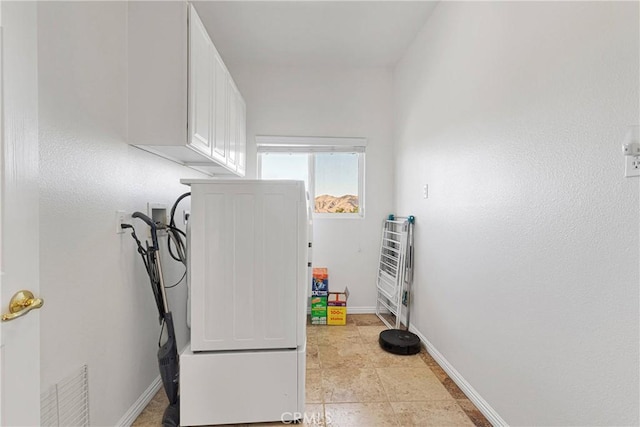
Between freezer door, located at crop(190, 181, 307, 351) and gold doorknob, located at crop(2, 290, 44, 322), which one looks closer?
gold doorknob, located at crop(2, 290, 44, 322)

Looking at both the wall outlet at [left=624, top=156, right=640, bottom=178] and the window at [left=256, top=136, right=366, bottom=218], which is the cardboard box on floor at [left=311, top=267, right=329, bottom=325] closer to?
the window at [left=256, top=136, right=366, bottom=218]

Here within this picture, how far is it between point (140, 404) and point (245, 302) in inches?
36.4

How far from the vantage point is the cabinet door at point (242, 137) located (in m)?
2.92

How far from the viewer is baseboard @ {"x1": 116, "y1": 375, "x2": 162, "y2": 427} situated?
1603 millimetres

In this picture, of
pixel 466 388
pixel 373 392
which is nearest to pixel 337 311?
pixel 373 392

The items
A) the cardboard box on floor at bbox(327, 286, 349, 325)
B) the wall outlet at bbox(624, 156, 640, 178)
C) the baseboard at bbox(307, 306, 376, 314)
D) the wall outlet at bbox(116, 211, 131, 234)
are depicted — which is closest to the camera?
the wall outlet at bbox(624, 156, 640, 178)

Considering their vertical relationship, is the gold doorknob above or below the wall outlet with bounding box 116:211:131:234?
below

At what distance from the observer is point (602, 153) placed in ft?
3.49

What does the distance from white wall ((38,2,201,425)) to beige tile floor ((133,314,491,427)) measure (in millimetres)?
470

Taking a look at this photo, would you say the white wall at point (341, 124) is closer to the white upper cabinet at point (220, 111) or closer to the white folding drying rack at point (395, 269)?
the white folding drying rack at point (395, 269)

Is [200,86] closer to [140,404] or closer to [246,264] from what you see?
[246,264]

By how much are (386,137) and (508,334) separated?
2.43m

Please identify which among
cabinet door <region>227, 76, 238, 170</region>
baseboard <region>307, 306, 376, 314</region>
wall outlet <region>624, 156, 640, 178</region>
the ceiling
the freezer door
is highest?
the ceiling

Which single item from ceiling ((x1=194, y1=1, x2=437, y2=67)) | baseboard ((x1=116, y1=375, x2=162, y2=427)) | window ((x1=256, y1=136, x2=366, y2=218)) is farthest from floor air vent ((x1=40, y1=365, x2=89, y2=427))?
ceiling ((x1=194, y1=1, x2=437, y2=67))
